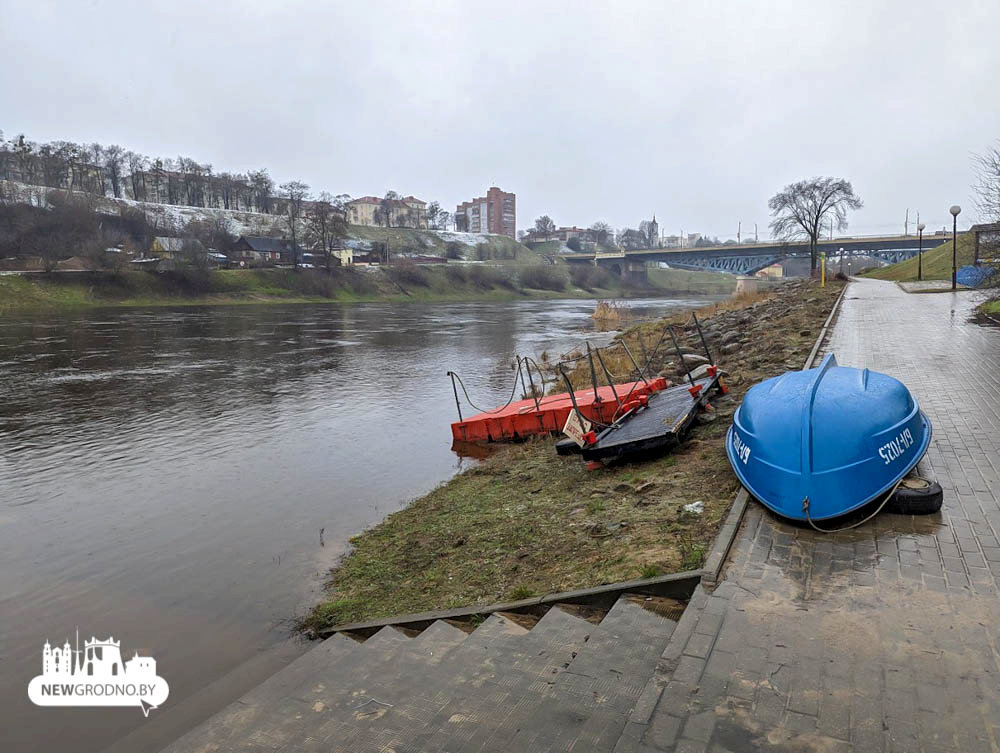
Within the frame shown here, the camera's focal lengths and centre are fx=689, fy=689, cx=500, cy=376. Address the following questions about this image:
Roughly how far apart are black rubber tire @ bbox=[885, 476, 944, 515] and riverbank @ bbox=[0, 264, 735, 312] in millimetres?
59061

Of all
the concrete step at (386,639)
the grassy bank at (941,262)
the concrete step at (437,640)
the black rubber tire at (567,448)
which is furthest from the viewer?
the grassy bank at (941,262)

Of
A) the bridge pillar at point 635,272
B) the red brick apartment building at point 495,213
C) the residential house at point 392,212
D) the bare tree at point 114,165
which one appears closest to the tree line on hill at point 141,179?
the bare tree at point 114,165

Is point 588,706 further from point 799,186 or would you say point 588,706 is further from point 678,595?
point 799,186

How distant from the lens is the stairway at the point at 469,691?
368 cm

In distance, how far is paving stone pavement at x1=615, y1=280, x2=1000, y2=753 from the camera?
324cm

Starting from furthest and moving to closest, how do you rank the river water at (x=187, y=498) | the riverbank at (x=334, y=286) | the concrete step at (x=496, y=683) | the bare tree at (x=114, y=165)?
the bare tree at (x=114, y=165) → the riverbank at (x=334, y=286) → the river water at (x=187, y=498) → the concrete step at (x=496, y=683)

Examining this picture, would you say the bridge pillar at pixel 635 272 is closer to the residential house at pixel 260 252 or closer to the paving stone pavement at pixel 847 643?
the residential house at pixel 260 252

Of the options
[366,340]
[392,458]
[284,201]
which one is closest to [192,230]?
[284,201]

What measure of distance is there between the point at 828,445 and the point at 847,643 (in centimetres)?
216

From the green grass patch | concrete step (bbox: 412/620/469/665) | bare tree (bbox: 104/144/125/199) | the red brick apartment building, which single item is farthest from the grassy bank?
the red brick apartment building

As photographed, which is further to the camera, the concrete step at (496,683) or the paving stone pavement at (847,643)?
the concrete step at (496,683)

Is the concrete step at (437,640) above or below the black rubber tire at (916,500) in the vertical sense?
below

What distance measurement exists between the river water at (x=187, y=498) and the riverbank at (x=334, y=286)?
37.1 metres

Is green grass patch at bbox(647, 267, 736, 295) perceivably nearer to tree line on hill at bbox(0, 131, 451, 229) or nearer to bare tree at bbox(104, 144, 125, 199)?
tree line on hill at bbox(0, 131, 451, 229)
